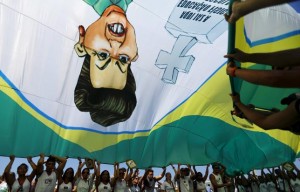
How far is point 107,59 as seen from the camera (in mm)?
6488

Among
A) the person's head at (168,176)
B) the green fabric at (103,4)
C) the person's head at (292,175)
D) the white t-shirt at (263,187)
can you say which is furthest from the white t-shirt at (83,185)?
the person's head at (292,175)

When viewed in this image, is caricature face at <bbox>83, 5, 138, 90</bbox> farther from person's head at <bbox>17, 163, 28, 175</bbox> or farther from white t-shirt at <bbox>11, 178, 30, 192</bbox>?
white t-shirt at <bbox>11, 178, 30, 192</bbox>

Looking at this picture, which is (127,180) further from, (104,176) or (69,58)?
(69,58)

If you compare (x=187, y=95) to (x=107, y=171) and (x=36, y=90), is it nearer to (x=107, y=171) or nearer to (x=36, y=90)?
(x=107, y=171)

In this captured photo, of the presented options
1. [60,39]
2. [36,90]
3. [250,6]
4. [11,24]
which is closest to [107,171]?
[36,90]

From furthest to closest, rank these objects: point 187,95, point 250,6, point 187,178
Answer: point 187,178 → point 187,95 → point 250,6

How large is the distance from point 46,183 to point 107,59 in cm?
271

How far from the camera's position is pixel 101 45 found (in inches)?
254

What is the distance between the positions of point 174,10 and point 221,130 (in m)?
2.70

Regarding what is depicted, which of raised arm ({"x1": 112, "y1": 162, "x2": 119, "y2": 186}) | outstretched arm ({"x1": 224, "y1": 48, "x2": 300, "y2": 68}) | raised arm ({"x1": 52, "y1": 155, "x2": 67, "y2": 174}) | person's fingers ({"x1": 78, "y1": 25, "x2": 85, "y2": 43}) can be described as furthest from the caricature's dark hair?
outstretched arm ({"x1": 224, "y1": 48, "x2": 300, "y2": 68})

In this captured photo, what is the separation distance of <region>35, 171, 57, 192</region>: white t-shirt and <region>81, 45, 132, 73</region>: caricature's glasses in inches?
94.1

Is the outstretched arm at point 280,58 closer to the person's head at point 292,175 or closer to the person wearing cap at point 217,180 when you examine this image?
the person wearing cap at point 217,180

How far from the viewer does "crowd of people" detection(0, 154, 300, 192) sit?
21.8 feet

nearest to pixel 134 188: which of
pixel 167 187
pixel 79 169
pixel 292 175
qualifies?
pixel 167 187
